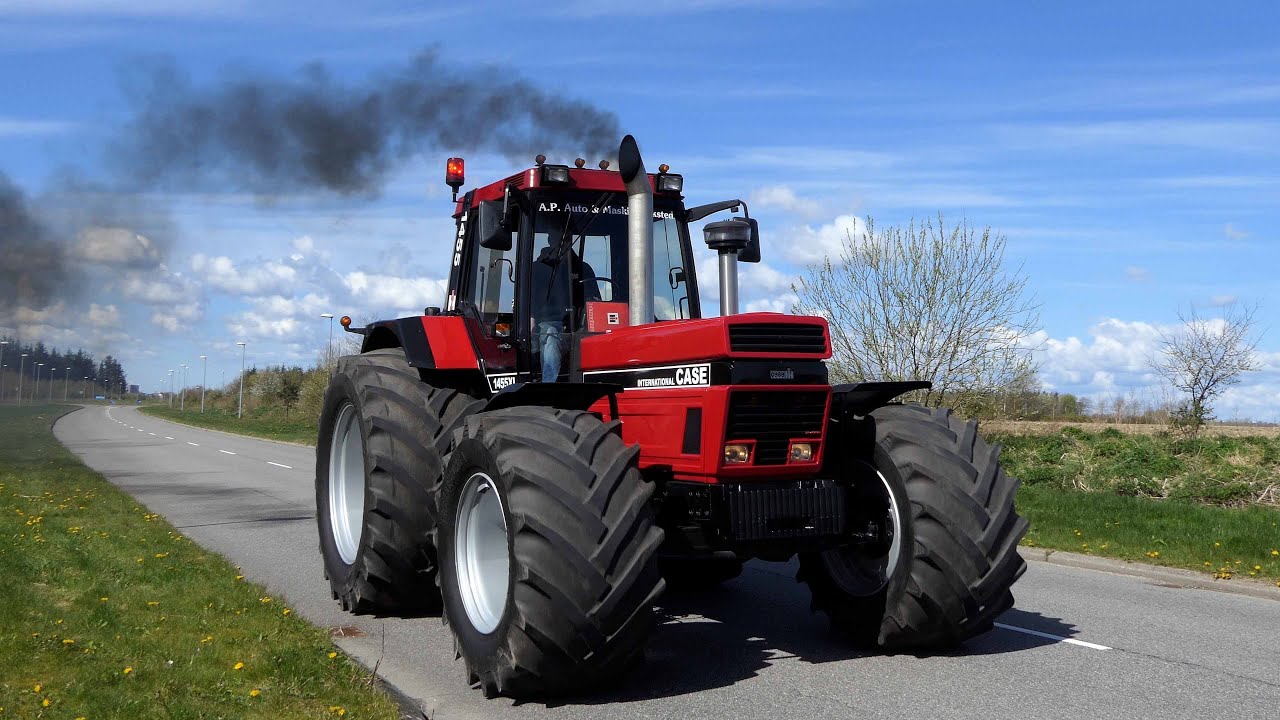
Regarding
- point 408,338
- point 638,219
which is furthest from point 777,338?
point 408,338

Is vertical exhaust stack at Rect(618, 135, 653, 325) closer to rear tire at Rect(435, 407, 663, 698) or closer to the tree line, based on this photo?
rear tire at Rect(435, 407, 663, 698)

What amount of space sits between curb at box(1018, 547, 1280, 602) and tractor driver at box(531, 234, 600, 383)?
5899 millimetres

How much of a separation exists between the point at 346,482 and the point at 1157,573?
23.3 feet

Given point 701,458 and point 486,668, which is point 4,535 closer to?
point 486,668

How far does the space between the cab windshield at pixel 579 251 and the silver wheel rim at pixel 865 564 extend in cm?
187

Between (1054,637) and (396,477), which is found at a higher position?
(396,477)

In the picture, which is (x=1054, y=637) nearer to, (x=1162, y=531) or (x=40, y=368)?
(x=1162, y=531)

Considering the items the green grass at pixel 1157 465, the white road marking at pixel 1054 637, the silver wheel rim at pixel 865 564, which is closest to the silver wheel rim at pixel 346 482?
the silver wheel rim at pixel 865 564

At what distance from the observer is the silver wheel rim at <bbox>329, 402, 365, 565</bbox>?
8.45m

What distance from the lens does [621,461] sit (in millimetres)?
5270

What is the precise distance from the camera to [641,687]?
571 centimetres

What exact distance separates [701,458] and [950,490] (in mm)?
1351

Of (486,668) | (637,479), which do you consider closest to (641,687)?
(486,668)

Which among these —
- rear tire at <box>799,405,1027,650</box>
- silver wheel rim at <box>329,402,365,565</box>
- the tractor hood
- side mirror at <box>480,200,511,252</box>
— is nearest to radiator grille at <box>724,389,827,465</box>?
the tractor hood
